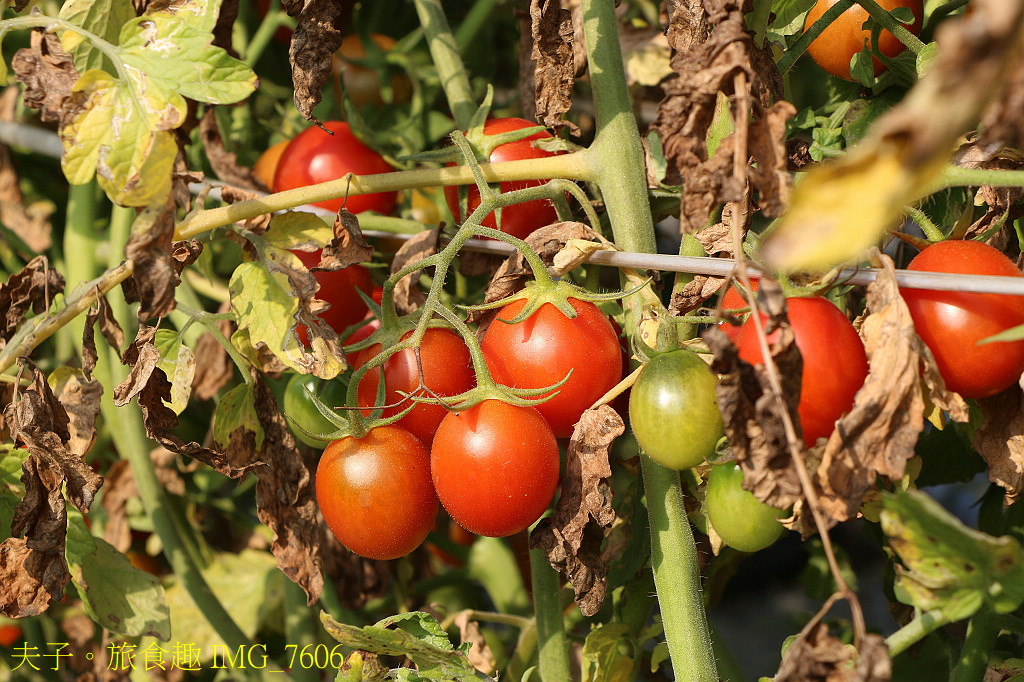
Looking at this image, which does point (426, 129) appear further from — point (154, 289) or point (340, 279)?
point (154, 289)

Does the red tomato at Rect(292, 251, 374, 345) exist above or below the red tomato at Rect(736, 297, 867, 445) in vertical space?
below

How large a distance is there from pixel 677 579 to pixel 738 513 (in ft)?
0.42

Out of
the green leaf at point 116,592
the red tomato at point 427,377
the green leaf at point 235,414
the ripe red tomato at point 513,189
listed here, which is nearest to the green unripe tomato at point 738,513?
the red tomato at point 427,377

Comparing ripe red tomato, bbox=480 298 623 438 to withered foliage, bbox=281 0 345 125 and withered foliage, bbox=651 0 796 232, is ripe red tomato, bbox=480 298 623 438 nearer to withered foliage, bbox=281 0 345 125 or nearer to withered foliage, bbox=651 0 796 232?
withered foliage, bbox=651 0 796 232

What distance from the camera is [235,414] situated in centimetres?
86

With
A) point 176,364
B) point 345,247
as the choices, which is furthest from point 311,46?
point 176,364

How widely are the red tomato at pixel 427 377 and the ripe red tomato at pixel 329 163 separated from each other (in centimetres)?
30

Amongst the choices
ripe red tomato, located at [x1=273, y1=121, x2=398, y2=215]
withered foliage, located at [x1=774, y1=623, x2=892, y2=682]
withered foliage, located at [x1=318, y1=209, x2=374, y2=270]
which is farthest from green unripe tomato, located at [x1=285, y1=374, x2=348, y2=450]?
withered foliage, located at [x1=774, y1=623, x2=892, y2=682]

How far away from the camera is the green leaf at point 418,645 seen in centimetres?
77

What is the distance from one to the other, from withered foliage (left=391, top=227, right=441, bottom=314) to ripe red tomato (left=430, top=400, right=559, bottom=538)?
8.7 inches

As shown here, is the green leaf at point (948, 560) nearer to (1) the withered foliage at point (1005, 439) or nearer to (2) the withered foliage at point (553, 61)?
(1) the withered foliage at point (1005, 439)

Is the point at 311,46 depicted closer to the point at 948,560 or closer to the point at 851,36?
the point at 851,36

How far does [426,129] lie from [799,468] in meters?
0.91

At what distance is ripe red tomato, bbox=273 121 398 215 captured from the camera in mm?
1030
